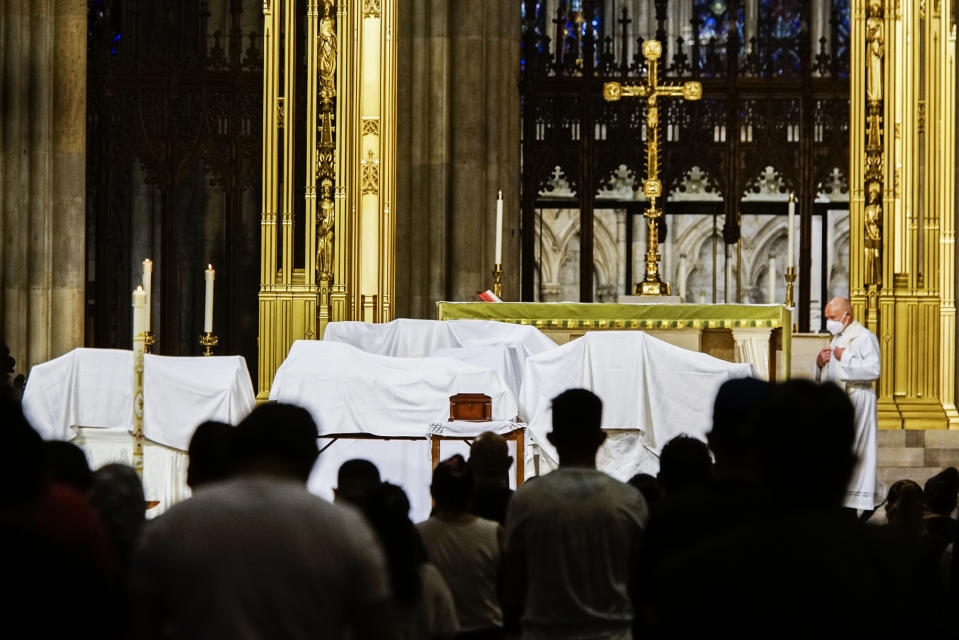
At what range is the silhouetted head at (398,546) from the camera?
159 inches

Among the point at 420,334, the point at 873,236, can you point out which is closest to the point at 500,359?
the point at 420,334

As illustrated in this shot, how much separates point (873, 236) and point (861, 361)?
343 centimetres

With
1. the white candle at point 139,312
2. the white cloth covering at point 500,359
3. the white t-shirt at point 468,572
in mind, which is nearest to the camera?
the white t-shirt at point 468,572

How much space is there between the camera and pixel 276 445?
3.53m

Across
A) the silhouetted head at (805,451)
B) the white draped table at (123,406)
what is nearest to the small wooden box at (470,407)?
the white draped table at (123,406)

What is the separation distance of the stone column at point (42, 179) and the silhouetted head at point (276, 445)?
11.9 metres

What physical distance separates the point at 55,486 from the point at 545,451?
6902 mm

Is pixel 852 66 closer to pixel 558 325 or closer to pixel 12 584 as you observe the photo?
pixel 558 325

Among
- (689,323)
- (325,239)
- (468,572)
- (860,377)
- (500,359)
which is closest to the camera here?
(468,572)

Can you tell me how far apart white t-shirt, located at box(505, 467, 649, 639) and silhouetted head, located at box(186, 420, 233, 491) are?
93cm

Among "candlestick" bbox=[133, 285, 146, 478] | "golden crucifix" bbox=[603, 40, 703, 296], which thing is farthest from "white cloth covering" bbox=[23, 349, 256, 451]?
"golden crucifix" bbox=[603, 40, 703, 296]

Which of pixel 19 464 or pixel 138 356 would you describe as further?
pixel 138 356

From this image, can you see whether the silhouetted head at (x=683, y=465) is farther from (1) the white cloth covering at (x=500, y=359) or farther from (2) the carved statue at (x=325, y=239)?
(2) the carved statue at (x=325, y=239)

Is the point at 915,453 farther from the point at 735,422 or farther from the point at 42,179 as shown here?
the point at 735,422
